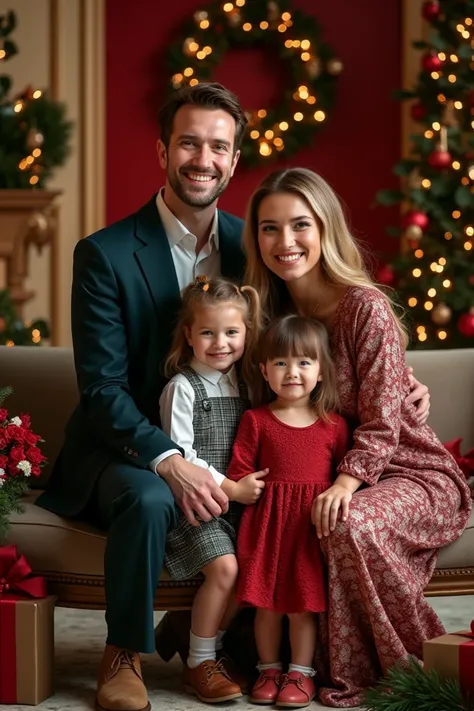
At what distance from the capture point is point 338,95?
629cm

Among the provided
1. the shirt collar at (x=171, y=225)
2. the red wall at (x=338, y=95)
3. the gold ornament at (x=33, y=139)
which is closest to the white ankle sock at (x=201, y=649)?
the shirt collar at (x=171, y=225)

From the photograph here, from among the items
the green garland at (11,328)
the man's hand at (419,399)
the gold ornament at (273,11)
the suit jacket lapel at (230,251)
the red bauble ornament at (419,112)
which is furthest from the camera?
the gold ornament at (273,11)

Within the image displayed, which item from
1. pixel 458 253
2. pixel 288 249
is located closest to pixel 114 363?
pixel 288 249

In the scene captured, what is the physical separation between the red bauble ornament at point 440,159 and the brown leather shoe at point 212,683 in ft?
9.66

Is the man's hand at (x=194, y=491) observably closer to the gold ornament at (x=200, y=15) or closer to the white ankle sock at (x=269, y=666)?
the white ankle sock at (x=269, y=666)

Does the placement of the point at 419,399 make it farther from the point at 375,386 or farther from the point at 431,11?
the point at 431,11

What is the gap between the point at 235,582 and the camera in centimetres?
287

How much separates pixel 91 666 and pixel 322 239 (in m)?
1.45

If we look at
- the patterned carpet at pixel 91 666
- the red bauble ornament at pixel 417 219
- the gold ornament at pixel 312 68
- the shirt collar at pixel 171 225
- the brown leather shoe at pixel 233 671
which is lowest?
the patterned carpet at pixel 91 666

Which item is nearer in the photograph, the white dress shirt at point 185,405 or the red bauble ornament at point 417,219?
the white dress shirt at point 185,405

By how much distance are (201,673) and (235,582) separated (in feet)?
0.85

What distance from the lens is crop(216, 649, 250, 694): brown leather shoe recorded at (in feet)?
9.74

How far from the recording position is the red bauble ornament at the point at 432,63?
204 inches

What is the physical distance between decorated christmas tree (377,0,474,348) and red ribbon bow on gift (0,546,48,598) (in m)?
2.71
